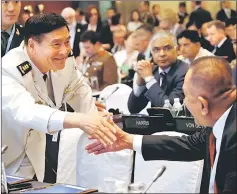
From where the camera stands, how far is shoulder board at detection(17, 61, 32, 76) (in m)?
2.53

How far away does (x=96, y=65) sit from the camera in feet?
18.1

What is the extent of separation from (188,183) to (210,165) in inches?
23.1

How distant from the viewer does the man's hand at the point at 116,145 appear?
2.31 metres

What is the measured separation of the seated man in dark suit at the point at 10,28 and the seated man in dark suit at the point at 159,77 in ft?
3.36

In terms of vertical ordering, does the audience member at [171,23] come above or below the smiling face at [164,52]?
above

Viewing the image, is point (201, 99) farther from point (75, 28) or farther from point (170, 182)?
point (75, 28)

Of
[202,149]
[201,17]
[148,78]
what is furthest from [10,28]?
[201,17]

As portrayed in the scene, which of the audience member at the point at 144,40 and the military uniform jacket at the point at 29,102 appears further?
the audience member at the point at 144,40

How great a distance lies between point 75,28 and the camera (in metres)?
7.32

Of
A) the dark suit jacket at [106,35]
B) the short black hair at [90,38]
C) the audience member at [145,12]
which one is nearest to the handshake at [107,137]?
the short black hair at [90,38]

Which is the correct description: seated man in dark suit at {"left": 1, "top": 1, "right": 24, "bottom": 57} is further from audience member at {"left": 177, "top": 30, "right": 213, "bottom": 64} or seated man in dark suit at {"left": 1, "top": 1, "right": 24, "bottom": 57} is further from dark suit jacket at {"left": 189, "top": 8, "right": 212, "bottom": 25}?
dark suit jacket at {"left": 189, "top": 8, "right": 212, "bottom": 25}

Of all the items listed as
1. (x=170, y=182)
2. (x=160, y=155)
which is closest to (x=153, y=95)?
(x=170, y=182)

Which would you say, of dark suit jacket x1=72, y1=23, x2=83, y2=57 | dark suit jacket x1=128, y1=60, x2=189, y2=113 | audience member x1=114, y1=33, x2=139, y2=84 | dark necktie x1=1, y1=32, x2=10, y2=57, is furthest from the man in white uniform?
dark suit jacket x1=72, y1=23, x2=83, y2=57

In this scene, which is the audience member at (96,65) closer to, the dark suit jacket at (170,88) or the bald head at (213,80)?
the dark suit jacket at (170,88)
